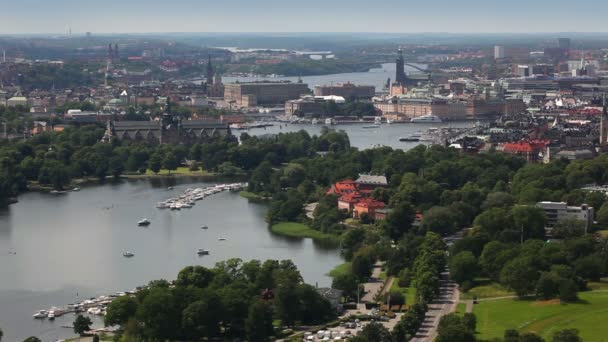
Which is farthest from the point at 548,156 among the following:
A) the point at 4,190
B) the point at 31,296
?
the point at 31,296

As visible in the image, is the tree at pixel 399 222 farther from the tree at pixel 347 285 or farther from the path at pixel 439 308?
the tree at pixel 347 285

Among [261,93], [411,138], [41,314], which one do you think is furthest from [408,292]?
[261,93]

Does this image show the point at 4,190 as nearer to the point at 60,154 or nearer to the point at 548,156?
the point at 60,154

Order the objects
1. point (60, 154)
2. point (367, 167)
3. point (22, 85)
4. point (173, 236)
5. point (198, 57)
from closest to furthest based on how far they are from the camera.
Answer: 1. point (173, 236)
2. point (367, 167)
3. point (60, 154)
4. point (22, 85)
5. point (198, 57)

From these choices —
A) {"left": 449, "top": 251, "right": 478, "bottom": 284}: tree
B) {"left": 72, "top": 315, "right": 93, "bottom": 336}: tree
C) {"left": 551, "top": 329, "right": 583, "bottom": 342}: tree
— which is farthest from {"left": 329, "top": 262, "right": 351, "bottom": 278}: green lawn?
{"left": 551, "top": 329, "right": 583, "bottom": 342}: tree

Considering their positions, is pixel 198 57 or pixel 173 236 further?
pixel 198 57

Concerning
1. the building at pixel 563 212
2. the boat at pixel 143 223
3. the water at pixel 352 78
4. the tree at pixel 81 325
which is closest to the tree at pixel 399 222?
the building at pixel 563 212
